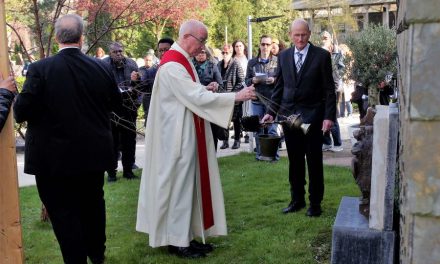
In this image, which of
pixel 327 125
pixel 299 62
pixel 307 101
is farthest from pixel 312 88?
pixel 327 125

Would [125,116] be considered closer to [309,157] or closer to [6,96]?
[309,157]

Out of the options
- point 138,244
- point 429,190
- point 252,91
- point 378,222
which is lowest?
point 138,244

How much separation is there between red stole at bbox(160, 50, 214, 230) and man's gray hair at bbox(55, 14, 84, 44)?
36.0 inches

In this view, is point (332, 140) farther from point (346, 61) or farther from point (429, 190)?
point (429, 190)

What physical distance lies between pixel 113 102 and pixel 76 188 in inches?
30.2

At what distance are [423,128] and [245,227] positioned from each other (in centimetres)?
393

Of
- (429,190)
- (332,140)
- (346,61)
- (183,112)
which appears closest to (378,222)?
(429,190)

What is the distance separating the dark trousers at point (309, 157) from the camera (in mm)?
6328

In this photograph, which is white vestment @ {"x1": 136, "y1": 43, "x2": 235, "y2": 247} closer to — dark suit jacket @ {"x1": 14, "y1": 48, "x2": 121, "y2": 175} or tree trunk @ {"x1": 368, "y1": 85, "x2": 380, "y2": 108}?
dark suit jacket @ {"x1": 14, "y1": 48, "x2": 121, "y2": 175}

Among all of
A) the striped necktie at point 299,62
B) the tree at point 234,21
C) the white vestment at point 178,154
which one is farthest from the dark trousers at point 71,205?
the tree at point 234,21

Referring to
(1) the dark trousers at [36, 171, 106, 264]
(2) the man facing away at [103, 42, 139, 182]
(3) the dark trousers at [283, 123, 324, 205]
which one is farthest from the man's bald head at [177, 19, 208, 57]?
(2) the man facing away at [103, 42, 139, 182]

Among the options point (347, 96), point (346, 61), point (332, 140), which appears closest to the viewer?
point (346, 61)

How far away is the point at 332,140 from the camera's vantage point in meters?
11.5

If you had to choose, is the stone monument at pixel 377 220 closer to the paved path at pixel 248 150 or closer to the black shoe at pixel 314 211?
the black shoe at pixel 314 211
